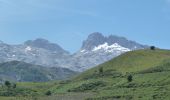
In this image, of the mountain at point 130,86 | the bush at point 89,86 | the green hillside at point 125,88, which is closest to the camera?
the mountain at point 130,86

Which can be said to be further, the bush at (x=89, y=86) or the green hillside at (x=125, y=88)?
the bush at (x=89, y=86)

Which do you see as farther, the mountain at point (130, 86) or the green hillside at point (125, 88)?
the green hillside at point (125, 88)

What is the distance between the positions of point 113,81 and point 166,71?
2020 cm

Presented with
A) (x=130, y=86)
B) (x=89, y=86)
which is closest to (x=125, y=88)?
(x=130, y=86)

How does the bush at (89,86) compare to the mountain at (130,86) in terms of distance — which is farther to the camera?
the bush at (89,86)

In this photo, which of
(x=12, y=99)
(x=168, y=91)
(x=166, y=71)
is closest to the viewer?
(x=168, y=91)

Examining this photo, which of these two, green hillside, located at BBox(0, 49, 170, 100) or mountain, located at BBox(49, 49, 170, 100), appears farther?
green hillside, located at BBox(0, 49, 170, 100)

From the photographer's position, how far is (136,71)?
654ft

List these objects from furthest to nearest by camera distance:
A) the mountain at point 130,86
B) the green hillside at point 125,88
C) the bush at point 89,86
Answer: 1. the bush at point 89,86
2. the green hillside at point 125,88
3. the mountain at point 130,86

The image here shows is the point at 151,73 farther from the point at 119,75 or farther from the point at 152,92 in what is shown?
the point at 152,92

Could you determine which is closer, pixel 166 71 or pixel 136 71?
pixel 166 71

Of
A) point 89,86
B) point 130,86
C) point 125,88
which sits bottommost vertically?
point 125,88

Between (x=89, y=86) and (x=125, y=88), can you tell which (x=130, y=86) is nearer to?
(x=125, y=88)

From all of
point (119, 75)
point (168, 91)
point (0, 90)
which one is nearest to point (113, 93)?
point (168, 91)
